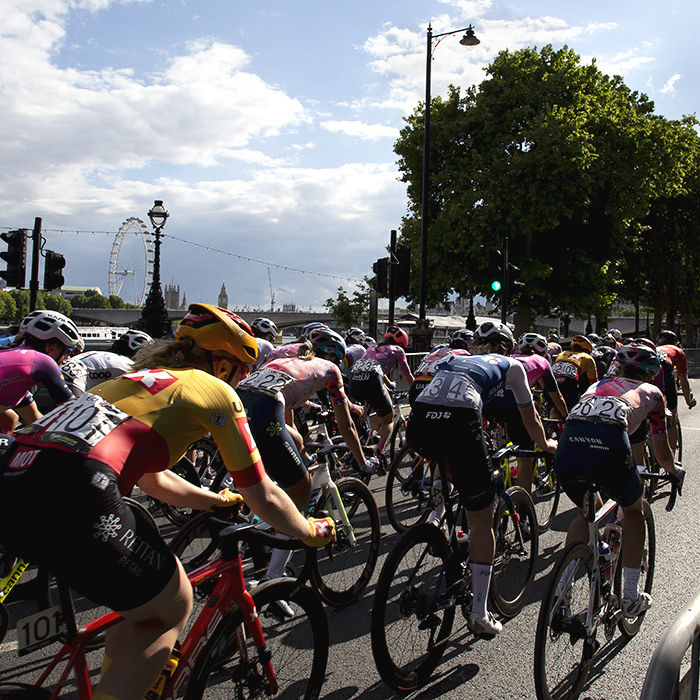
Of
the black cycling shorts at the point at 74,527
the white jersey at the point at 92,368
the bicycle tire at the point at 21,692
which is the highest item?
the white jersey at the point at 92,368

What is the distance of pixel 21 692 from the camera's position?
1.88 metres

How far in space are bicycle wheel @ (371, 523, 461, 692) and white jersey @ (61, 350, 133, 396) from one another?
3.65 metres

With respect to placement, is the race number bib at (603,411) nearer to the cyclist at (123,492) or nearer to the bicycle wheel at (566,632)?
the bicycle wheel at (566,632)

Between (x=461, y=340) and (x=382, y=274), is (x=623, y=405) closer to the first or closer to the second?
(x=461, y=340)

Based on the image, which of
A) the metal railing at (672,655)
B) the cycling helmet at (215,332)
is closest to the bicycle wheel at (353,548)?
the cycling helmet at (215,332)

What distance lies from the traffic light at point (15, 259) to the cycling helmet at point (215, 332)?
977 cm

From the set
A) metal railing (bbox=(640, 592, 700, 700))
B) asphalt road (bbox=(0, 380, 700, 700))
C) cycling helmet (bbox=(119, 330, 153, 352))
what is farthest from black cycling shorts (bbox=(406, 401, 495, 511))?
cycling helmet (bbox=(119, 330, 153, 352))

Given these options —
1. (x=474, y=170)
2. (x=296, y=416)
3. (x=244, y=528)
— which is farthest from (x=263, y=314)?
(x=244, y=528)

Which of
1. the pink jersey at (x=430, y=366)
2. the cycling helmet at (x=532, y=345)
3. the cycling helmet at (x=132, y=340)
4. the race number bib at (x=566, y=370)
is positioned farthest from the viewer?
the race number bib at (x=566, y=370)

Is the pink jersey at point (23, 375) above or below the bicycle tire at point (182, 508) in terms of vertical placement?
above

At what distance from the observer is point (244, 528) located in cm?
239

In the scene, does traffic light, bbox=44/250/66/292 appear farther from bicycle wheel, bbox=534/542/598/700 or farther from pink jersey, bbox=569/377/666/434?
bicycle wheel, bbox=534/542/598/700

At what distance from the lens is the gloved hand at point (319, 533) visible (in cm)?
236

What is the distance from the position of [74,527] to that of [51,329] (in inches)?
149
